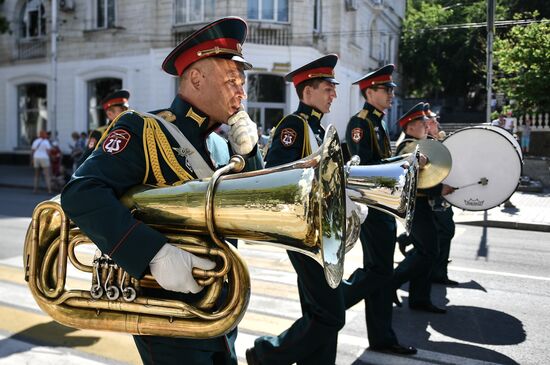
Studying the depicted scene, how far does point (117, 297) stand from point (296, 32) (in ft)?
61.6

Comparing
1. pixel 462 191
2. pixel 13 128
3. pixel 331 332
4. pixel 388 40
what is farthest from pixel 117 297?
pixel 388 40

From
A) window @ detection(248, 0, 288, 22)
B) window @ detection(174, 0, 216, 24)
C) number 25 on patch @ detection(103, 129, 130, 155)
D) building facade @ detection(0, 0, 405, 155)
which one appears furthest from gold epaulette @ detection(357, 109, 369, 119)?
window @ detection(174, 0, 216, 24)

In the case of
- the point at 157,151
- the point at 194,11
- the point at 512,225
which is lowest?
the point at 512,225

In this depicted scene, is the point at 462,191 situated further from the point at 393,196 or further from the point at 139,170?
the point at 139,170

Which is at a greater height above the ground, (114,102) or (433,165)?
(114,102)

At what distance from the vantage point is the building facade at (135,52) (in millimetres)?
19672

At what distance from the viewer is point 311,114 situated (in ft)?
12.6

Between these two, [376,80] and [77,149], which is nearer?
[376,80]

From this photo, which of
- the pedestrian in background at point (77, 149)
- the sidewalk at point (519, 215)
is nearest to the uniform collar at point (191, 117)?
the sidewalk at point (519, 215)

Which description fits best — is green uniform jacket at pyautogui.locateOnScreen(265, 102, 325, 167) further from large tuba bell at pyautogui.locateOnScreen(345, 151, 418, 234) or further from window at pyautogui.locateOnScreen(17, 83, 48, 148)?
window at pyautogui.locateOnScreen(17, 83, 48, 148)

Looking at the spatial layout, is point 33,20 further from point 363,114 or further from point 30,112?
point 363,114

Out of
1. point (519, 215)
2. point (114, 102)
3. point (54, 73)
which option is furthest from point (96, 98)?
point (114, 102)

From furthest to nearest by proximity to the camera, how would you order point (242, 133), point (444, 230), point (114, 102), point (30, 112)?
point (30, 112) < point (114, 102) < point (444, 230) < point (242, 133)

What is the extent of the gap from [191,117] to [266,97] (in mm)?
18052
